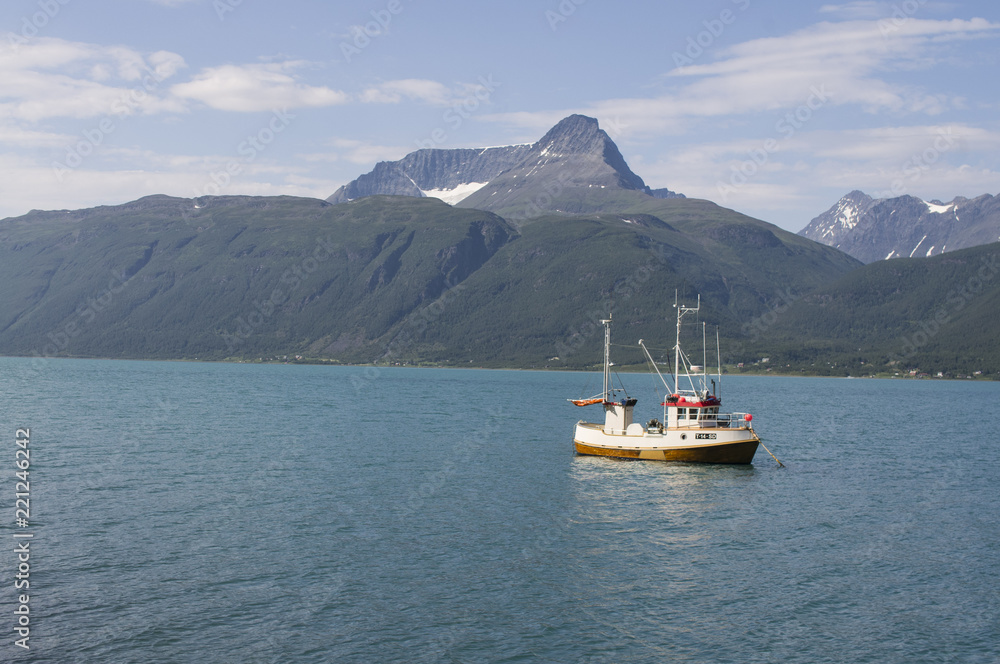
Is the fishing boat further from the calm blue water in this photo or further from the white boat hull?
the calm blue water

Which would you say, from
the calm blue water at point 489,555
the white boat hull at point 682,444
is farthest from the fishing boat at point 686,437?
the calm blue water at point 489,555

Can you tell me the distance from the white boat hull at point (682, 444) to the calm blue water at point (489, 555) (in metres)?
1.84

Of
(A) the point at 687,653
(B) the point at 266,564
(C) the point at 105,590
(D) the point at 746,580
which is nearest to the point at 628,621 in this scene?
(A) the point at 687,653

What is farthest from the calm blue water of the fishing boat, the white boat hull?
the fishing boat

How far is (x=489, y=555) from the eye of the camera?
42.8m

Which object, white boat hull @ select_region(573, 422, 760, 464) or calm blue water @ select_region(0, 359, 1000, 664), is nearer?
calm blue water @ select_region(0, 359, 1000, 664)

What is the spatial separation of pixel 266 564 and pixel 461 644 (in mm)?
13782

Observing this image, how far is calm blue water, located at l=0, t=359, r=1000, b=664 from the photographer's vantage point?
3138cm

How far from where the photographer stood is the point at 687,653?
30938mm

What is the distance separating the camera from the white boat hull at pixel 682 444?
257ft

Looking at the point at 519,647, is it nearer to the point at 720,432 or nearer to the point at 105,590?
the point at 105,590

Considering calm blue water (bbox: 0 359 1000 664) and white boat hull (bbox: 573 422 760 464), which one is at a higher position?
white boat hull (bbox: 573 422 760 464)

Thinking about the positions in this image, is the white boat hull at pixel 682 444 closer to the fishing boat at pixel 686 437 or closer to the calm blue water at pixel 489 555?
the fishing boat at pixel 686 437

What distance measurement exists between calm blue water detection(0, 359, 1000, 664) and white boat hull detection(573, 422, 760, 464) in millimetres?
1844
